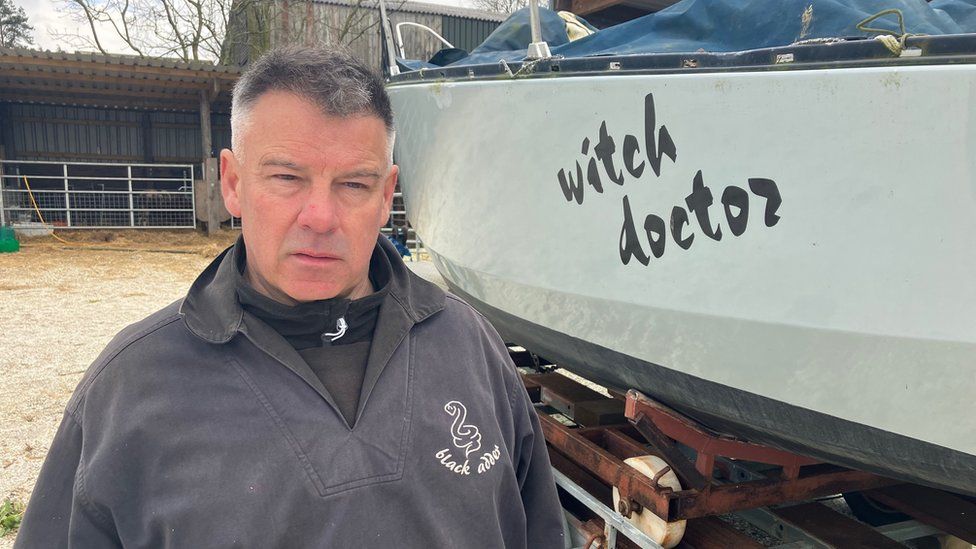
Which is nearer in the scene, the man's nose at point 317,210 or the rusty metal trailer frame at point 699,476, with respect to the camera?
the man's nose at point 317,210

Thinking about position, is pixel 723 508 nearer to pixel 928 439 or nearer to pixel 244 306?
pixel 928 439

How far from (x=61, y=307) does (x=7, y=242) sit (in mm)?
4527

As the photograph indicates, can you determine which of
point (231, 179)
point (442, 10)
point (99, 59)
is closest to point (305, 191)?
point (231, 179)

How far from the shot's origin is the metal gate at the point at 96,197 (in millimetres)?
12070

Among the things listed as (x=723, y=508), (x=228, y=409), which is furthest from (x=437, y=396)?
(x=723, y=508)

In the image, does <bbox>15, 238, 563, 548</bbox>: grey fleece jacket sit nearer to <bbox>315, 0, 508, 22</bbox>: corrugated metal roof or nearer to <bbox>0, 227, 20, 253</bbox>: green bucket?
<bbox>0, 227, 20, 253</bbox>: green bucket

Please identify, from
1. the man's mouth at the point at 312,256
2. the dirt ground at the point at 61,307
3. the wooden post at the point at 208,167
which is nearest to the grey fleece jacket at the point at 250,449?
the man's mouth at the point at 312,256

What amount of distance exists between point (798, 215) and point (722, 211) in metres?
0.19

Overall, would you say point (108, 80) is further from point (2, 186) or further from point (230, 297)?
point (230, 297)

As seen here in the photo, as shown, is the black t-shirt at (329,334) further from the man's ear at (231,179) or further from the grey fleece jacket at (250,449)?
the man's ear at (231,179)

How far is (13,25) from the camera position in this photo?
31.4m

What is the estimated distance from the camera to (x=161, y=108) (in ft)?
42.8

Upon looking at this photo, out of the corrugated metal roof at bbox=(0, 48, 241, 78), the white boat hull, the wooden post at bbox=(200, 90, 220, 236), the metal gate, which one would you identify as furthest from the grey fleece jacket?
the metal gate

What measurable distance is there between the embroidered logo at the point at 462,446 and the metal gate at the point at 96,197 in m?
12.2
